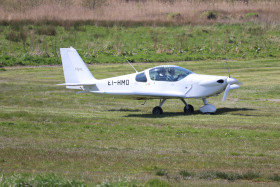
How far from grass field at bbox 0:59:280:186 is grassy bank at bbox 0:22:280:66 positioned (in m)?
13.6

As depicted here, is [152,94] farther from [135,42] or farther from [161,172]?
[135,42]

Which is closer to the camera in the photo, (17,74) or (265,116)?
(265,116)

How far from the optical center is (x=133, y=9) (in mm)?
48938

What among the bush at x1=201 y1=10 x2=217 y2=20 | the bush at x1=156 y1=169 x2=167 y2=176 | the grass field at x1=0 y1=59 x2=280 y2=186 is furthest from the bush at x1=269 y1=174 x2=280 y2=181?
the bush at x1=201 y1=10 x2=217 y2=20

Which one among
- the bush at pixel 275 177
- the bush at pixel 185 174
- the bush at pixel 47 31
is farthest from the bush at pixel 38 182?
the bush at pixel 47 31

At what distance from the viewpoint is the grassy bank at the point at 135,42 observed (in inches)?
1468

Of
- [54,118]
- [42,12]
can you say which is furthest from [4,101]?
[42,12]

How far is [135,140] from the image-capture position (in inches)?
505

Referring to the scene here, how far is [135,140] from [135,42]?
2929 centimetres

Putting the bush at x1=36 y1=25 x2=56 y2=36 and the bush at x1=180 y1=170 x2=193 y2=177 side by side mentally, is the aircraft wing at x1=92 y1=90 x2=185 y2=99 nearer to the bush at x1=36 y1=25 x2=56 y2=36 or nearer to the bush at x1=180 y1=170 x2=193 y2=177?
the bush at x1=180 y1=170 x2=193 y2=177

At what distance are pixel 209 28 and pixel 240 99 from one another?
934 inches

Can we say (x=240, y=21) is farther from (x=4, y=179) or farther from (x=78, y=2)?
(x=4, y=179)

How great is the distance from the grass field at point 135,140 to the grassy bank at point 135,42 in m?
13.6

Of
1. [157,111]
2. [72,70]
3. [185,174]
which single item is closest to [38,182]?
[185,174]
